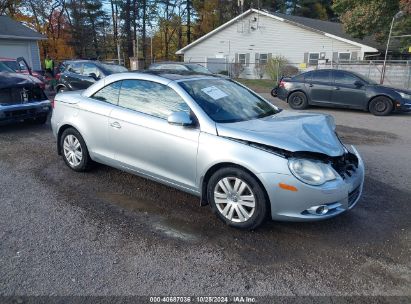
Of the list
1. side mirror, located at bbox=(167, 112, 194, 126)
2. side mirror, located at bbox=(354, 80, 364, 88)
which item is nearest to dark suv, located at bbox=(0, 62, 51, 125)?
side mirror, located at bbox=(167, 112, 194, 126)

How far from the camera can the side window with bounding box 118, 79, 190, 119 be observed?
4227 millimetres

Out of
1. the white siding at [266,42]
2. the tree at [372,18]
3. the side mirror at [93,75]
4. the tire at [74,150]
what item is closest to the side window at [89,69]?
the side mirror at [93,75]

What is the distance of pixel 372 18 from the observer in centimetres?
2473

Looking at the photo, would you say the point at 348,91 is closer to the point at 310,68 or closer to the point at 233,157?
the point at 233,157

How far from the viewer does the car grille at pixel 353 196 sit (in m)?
3.71

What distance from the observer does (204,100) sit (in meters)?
4.21

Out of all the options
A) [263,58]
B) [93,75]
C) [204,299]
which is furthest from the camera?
[263,58]

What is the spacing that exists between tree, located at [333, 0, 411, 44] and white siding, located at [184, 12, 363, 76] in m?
2.04

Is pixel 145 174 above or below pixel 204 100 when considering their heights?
below

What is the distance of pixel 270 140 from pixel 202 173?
2.71 feet

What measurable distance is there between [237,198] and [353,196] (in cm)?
123

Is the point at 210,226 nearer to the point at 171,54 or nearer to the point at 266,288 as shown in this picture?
the point at 266,288

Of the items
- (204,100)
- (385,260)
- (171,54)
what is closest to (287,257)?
(385,260)

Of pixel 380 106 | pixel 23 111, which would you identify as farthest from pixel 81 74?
pixel 380 106
